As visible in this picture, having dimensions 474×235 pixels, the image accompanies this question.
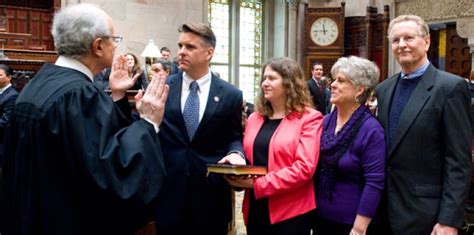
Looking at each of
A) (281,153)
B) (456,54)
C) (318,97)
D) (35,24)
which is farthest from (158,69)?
(456,54)

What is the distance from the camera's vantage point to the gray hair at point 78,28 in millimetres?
1958

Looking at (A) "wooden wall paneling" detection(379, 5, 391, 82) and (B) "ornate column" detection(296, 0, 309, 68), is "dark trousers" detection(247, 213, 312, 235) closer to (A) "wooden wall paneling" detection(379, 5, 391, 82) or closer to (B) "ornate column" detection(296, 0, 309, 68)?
(A) "wooden wall paneling" detection(379, 5, 391, 82)

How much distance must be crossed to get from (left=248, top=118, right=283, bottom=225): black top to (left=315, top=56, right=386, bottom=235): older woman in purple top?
0.85 ft

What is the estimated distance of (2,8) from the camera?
9.95 m

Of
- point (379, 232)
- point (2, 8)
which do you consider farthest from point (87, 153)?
point (2, 8)

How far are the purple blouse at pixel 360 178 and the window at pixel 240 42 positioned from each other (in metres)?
9.44

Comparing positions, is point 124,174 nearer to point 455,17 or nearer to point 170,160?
point 170,160

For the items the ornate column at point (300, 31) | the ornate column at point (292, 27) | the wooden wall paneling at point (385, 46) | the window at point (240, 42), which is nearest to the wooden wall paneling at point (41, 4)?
the window at point (240, 42)

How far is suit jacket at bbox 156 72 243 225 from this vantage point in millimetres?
2682

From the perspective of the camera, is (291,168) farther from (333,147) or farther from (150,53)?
(150,53)

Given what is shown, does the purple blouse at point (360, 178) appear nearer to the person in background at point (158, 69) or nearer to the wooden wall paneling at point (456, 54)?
the person in background at point (158, 69)

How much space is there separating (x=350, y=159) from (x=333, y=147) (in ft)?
0.36

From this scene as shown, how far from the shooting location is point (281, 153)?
8.67ft

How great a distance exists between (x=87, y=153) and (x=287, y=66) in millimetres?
1302
